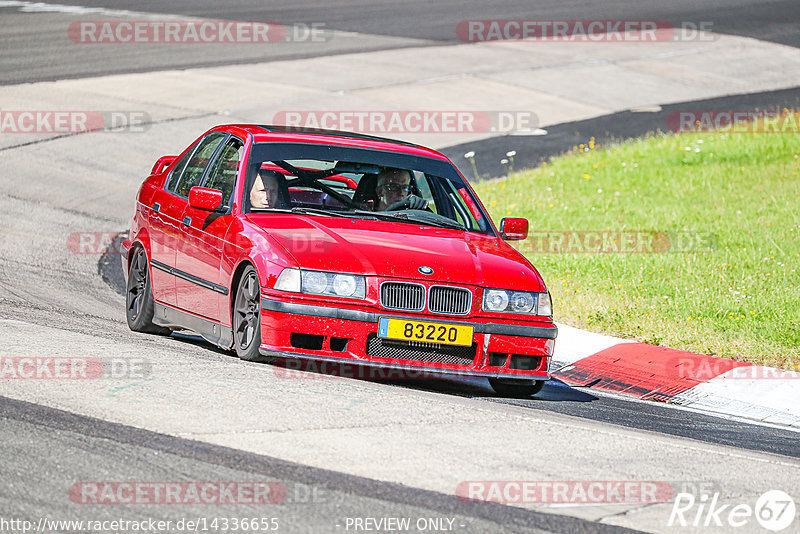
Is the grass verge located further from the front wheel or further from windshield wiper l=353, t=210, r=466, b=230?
the front wheel

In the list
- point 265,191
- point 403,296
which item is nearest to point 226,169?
point 265,191

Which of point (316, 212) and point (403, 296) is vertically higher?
point (316, 212)

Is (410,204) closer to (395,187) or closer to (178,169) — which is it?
(395,187)

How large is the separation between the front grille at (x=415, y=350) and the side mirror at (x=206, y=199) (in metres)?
1.55

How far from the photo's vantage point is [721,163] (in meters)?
19.6

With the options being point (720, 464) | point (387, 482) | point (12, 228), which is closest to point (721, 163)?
point (12, 228)

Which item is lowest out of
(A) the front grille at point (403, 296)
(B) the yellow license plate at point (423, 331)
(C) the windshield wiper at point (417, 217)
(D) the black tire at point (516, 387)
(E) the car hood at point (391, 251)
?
(D) the black tire at point (516, 387)

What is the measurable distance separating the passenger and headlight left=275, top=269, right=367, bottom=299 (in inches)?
41.2

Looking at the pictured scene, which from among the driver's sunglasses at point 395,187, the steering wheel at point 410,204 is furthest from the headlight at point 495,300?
the driver's sunglasses at point 395,187

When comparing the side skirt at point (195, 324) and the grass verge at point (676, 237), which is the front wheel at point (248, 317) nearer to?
the side skirt at point (195, 324)

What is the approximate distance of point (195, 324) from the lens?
8.77m

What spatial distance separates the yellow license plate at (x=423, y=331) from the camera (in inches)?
304

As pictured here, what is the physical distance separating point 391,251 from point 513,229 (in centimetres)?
150

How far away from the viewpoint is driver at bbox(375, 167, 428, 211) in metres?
9.15
